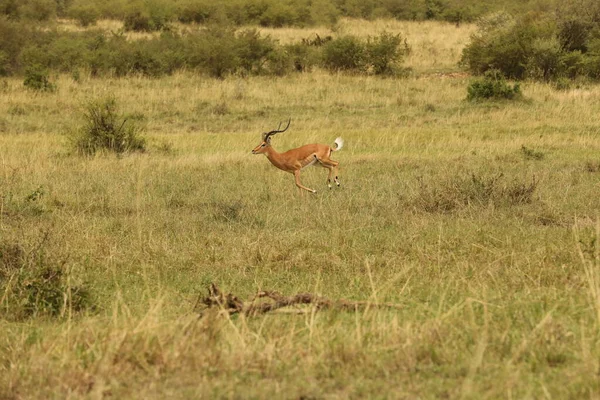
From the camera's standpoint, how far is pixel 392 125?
15.0 meters

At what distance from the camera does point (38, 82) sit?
727 inches

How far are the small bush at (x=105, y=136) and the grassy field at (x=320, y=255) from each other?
0.31 meters

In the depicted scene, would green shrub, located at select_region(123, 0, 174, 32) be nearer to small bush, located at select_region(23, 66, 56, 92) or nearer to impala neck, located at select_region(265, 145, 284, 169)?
small bush, located at select_region(23, 66, 56, 92)

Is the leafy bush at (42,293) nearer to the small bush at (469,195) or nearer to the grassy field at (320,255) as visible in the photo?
the grassy field at (320,255)

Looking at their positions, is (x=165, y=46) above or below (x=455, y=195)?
above

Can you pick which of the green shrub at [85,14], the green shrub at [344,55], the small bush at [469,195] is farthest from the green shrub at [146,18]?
the small bush at [469,195]

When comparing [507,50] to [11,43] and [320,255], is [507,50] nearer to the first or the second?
[11,43]

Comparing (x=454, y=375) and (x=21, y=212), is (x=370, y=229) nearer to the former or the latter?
(x=21, y=212)

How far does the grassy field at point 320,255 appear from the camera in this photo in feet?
11.0

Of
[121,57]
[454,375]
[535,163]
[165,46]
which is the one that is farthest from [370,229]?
[165,46]

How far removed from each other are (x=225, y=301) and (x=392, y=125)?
1125cm

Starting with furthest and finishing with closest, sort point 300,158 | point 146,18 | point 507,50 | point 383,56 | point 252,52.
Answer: point 146,18, point 252,52, point 383,56, point 507,50, point 300,158

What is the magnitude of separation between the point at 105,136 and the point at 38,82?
269 inches

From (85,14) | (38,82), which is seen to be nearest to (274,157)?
(38,82)
